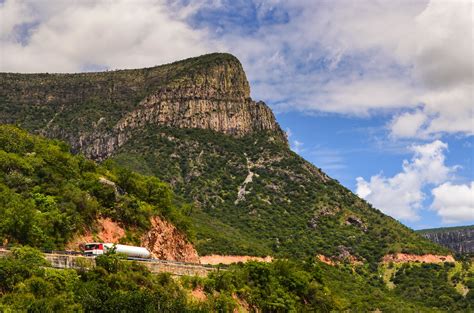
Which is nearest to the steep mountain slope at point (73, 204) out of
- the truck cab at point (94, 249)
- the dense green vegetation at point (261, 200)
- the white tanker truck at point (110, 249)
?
the truck cab at point (94, 249)

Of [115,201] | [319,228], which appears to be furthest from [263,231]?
[115,201]

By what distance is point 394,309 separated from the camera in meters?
95.0

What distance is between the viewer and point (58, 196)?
61781 millimetres

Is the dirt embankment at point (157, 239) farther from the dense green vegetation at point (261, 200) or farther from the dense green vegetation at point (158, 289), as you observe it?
the dense green vegetation at point (261, 200)

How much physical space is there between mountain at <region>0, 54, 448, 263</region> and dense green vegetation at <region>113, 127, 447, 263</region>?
29 centimetres

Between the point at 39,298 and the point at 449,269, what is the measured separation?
108 metres

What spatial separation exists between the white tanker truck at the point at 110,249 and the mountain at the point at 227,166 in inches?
2014

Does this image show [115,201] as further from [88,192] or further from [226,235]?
[226,235]

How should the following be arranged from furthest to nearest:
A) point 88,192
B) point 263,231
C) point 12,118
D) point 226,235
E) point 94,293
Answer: point 12,118, point 263,231, point 226,235, point 88,192, point 94,293

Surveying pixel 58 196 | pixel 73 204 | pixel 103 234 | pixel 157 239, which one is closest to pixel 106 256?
pixel 73 204

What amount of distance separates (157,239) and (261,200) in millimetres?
76983

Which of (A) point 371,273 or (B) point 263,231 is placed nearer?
(A) point 371,273

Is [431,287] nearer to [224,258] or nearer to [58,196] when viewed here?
[224,258]

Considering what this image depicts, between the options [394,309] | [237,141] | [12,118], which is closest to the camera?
[394,309]
